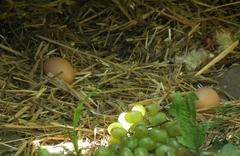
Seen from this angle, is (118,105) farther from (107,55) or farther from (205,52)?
(205,52)

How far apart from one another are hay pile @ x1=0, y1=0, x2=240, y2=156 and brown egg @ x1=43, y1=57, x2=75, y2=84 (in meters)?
0.03

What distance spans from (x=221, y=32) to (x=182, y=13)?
0.20m

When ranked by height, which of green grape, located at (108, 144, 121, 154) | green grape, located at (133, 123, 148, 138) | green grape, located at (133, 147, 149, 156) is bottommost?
green grape, located at (133, 147, 149, 156)

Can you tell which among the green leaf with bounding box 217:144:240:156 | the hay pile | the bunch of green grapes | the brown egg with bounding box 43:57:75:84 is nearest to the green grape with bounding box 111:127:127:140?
the bunch of green grapes

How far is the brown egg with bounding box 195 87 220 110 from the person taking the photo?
7.11 feet

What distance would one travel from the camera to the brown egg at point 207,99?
2.17m

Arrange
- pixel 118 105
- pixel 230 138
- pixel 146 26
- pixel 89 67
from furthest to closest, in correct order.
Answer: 1. pixel 146 26
2. pixel 89 67
3. pixel 118 105
4. pixel 230 138

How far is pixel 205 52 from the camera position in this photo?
2.59 meters

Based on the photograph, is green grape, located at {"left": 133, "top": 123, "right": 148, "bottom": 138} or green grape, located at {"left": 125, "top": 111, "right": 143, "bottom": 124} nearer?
green grape, located at {"left": 133, "top": 123, "right": 148, "bottom": 138}

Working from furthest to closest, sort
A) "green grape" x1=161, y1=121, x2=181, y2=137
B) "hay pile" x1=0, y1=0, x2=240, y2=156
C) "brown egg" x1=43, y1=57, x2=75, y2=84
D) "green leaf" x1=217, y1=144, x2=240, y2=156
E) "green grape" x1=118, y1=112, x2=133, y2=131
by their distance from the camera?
"brown egg" x1=43, y1=57, x2=75, y2=84
"hay pile" x1=0, y1=0, x2=240, y2=156
"green grape" x1=118, y1=112, x2=133, y2=131
"green grape" x1=161, y1=121, x2=181, y2=137
"green leaf" x1=217, y1=144, x2=240, y2=156

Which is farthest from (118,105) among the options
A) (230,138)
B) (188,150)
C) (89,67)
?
(188,150)

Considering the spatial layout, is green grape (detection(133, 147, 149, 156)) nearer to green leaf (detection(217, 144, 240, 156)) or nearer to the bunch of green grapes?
the bunch of green grapes

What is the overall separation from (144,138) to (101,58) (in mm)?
927

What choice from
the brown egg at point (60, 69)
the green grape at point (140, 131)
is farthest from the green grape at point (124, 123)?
the brown egg at point (60, 69)
